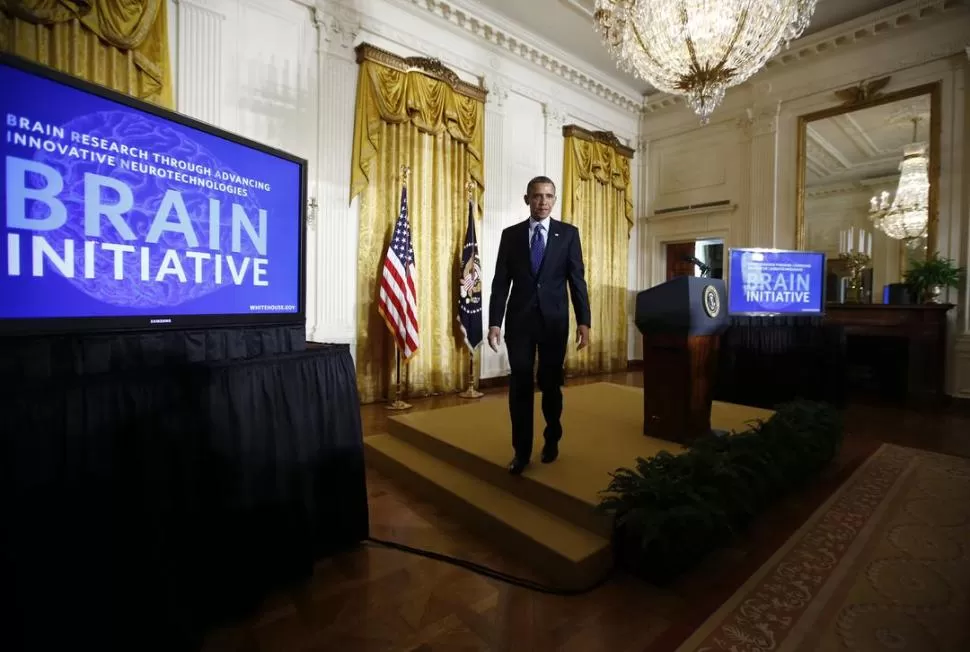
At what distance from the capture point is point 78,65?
313 cm

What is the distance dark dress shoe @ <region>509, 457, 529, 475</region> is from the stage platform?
4cm

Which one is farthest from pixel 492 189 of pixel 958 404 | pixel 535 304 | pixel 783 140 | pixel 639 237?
pixel 958 404

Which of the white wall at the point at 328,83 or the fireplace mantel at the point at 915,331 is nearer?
the white wall at the point at 328,83

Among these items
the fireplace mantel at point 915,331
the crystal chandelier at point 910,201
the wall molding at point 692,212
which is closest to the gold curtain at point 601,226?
the wall molding at point 692,212

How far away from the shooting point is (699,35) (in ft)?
10.5

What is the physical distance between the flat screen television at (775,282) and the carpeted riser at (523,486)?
11.4 feet

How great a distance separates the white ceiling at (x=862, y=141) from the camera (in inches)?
206

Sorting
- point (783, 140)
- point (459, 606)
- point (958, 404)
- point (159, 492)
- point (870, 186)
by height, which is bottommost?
point (459, 606)

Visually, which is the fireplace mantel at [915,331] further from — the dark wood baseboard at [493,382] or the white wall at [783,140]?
the dark wood baseboard at [493,382]

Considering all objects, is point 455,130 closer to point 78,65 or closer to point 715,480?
point 78,65

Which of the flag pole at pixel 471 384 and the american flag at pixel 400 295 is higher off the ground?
the american flag at pixel 400 295

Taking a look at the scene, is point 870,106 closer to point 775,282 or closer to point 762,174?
point 762,174

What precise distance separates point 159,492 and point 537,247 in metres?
1.78

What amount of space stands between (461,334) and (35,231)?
440cm
